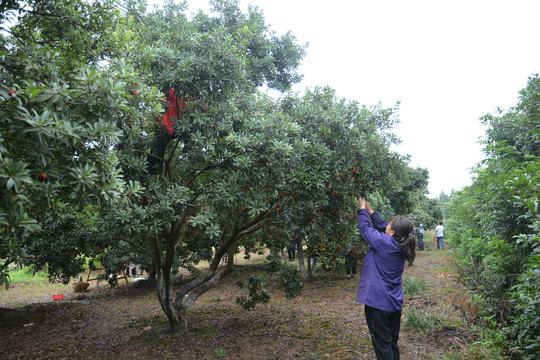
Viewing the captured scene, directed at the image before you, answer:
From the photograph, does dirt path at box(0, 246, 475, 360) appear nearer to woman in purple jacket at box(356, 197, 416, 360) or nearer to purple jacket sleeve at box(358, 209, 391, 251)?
woman in purple jacket at box(356, 197, 416, 360)

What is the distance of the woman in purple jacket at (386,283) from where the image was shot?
134 inches

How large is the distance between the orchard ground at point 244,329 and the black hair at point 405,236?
1.18 meters

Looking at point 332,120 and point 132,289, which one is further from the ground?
point 332,120

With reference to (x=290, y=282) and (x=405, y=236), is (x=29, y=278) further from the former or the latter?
(x=405, y=236)

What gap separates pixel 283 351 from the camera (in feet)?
18.0

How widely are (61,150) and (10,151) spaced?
1.46 feet

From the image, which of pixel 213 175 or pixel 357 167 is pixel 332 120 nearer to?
pixel 357 167

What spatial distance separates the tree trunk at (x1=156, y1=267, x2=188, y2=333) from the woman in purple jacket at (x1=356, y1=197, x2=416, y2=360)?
12.6ft

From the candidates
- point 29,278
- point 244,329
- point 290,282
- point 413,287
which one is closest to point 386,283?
point 290,282

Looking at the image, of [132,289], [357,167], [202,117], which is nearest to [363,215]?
[357,167]

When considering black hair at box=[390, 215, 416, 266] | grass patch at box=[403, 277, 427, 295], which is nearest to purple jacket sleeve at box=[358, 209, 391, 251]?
black hair at box=[390, 215, 416, 266]

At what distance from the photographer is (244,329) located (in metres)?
6.70

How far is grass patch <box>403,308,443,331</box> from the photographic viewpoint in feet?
19.3

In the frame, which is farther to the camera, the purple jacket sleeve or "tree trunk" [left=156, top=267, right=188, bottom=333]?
"tree trunk" [left=156, top=267, right=188, bottom=333]
